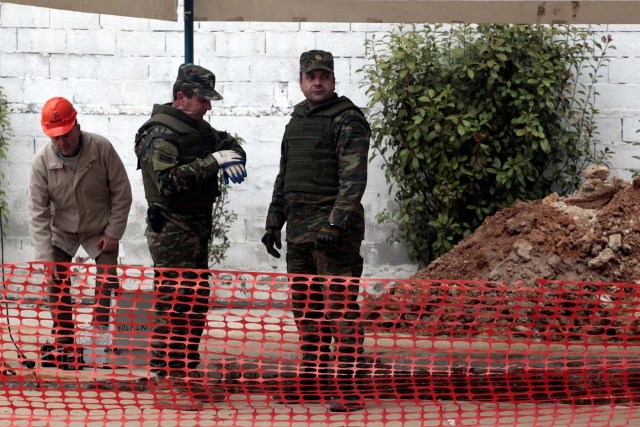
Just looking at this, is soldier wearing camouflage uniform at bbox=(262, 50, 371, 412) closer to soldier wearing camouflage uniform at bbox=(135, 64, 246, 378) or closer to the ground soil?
soldier wearing camouflage uniform at bbox=(135, 64, 246, 378)

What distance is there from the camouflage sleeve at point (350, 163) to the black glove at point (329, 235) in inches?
2.0

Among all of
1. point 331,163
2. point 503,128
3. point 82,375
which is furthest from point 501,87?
point 82,375

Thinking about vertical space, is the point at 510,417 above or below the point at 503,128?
below

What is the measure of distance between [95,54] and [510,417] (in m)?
5.49

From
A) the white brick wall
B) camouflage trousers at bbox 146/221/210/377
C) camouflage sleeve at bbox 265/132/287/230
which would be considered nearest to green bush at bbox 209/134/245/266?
the white brick wall

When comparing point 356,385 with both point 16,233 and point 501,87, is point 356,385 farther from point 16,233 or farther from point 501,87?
point 16,233

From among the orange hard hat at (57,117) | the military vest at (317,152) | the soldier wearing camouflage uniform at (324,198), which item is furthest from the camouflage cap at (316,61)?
the orange hard hat at (57,117)

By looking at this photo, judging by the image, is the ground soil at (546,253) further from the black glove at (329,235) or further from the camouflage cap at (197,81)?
the camouflage cap at (197,81)

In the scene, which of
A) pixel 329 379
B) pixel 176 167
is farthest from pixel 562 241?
pixel 176 167

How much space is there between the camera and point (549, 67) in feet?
30.6

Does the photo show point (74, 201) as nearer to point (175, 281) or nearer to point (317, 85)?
point (175, 281)

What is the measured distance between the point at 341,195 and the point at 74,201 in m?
2.02

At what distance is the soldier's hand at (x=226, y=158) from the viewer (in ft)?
22.4

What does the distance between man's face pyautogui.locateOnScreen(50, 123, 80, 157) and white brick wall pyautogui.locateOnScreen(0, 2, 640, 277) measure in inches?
96.2
